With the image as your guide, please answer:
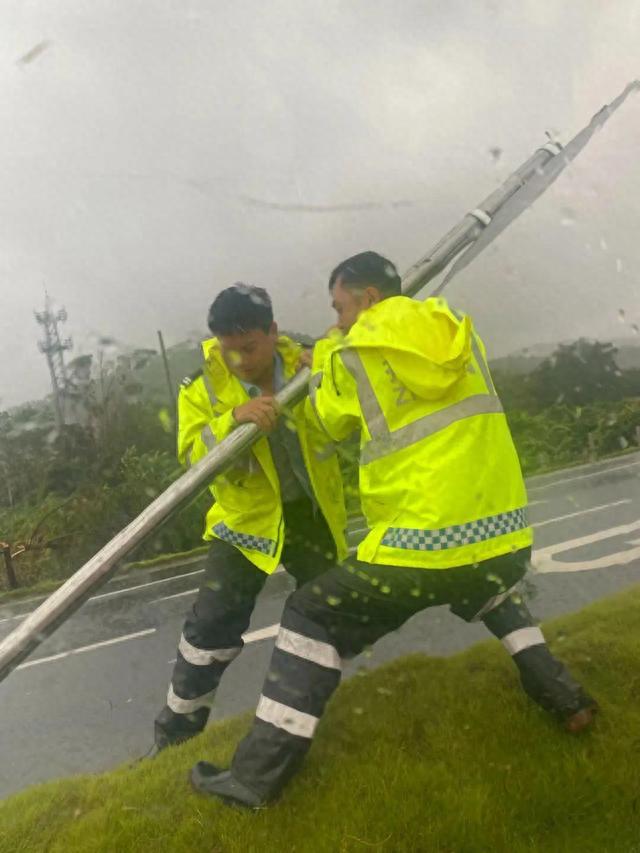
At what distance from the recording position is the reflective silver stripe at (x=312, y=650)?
60.8 inches

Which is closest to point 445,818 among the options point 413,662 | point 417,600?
point 417,600

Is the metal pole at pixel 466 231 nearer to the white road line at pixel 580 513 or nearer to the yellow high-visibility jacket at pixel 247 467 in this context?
the yellow high-visibility jacket at pixel 247 467

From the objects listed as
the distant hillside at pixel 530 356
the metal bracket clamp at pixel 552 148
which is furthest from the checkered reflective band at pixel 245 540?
the metal bracket clamp at pixel 552 148

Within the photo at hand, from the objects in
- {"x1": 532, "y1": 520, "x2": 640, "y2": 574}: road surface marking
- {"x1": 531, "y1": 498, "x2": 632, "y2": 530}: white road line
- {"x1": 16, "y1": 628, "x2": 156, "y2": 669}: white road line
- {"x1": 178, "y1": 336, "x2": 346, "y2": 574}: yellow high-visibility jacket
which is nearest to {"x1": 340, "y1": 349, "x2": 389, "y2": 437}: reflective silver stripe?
{"x1": 178, "y1": 336, "x2": 346, "y2": 574}: yellow high-visibility jacket

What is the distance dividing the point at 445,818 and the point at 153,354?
1107 millimetres

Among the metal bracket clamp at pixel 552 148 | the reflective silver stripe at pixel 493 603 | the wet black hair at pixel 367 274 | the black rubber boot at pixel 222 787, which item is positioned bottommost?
the black rubber boot at pixel 222 787

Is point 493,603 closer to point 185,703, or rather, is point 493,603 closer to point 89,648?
point 185,703

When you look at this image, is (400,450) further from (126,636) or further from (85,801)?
(126,636)

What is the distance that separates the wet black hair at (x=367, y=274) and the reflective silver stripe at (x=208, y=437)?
0.44m

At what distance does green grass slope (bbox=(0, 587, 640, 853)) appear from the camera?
1.31m

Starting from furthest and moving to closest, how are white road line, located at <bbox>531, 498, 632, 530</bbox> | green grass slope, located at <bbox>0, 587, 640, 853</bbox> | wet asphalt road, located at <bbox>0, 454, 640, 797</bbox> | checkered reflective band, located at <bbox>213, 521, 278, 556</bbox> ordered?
white road line, located at <bbox>531, 498, 632, 530</bbox> < wet asphalt road, located at <bbox>0, 454, 640, 797</bbox> < checkered reflective band, located at <bbox>213, 521, 278, 556</bbox> < green grass slope, located at <bbox>0, 587, 640, 853</bbox>

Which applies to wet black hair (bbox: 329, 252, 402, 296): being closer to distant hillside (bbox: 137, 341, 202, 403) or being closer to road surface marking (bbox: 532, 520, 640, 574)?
distant hillside (bbox: 137, 341, 202, 403)

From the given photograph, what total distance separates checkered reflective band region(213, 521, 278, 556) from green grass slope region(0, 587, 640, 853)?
1.40 feet

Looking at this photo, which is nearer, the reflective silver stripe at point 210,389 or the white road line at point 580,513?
the reflective silver stripe at point 210,389
